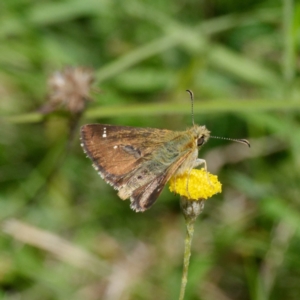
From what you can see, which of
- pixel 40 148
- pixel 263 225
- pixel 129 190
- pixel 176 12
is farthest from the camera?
pixel 176 12

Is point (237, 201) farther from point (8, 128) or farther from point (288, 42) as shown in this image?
point (8, 128)

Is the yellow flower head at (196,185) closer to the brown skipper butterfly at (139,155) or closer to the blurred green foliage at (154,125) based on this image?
Result: the brown skipper butterfly at (139,155)

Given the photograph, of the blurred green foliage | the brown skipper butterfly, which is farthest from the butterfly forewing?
the blurred green foliage

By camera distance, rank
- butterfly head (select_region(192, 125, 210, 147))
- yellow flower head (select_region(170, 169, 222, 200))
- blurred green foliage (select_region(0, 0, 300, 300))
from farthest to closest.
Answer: blurred green foliage (select_region(0, 0, 300, 300)), butterfly head (select_region(192, 125, 210, 147)), yellow flower head (select_region(170, 169, 222, 200))

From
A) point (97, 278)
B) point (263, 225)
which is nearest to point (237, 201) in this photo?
point (263, 225)

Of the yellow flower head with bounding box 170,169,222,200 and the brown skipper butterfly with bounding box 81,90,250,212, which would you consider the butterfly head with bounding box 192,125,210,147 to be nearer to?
the brown skipper butterfly with bounding box 81,90,250,212
